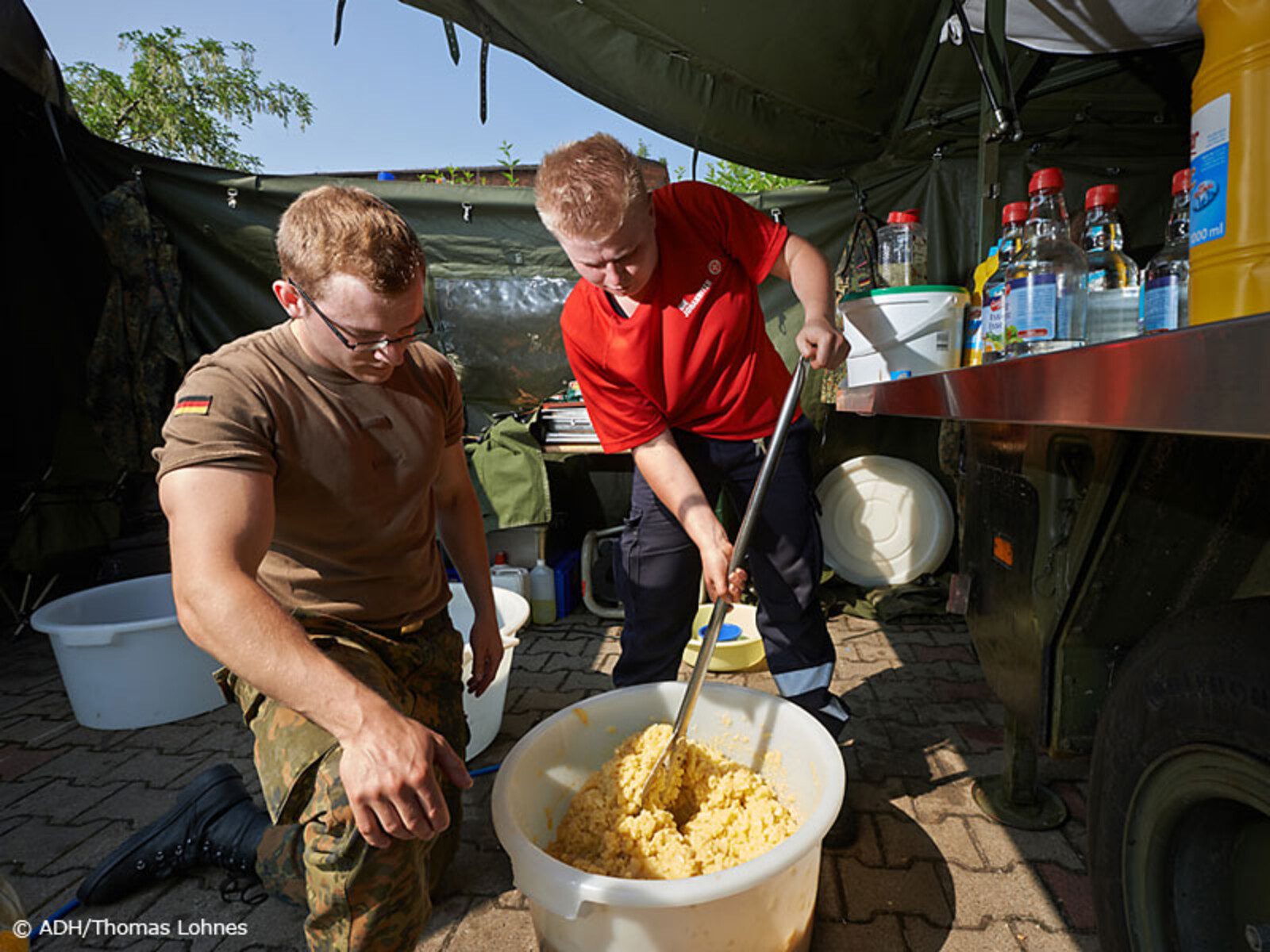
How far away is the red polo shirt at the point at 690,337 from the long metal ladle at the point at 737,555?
0.37m

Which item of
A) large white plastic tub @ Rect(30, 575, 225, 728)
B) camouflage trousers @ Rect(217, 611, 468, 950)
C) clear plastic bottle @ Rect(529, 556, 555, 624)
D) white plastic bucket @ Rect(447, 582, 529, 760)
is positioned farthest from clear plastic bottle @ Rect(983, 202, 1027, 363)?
large white plastic tub @ Rect(30, 575, 225, 728)

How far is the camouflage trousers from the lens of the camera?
118cm

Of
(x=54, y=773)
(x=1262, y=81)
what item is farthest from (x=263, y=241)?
(x=1262, y=81)

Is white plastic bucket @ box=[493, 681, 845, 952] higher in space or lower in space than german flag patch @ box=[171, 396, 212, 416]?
lower

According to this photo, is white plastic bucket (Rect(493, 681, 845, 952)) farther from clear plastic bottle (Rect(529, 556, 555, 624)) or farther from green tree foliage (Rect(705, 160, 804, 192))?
green tree foliage (Rect(705, 160, 804, 192))

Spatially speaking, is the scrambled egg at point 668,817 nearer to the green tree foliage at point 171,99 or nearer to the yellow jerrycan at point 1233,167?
the yellow jerrycan at point 1233,167

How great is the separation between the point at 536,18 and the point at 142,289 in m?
2.75

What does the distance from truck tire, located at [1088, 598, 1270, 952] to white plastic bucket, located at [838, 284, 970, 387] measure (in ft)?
2.79

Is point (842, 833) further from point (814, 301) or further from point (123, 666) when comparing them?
point (123, 666)

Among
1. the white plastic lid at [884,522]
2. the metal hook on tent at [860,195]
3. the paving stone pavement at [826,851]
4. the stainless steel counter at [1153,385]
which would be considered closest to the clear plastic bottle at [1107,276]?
the stainless steel counter at [1153,385]

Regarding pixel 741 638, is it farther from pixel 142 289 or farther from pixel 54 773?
pixel 142 289

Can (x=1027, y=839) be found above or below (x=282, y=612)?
below

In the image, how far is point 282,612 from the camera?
3.67 ft

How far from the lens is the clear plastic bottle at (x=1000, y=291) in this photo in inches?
49.2
